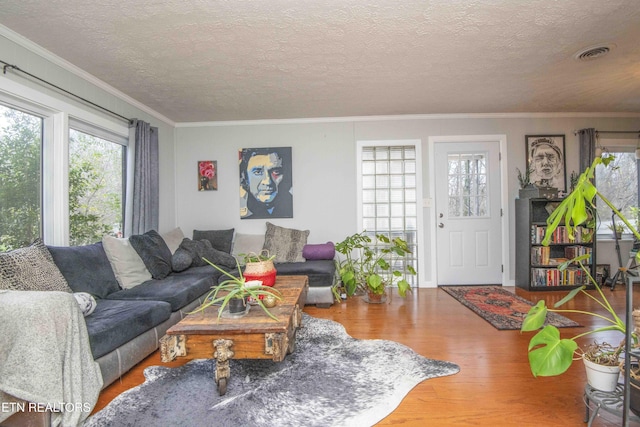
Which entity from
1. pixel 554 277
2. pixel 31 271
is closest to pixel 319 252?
pixel 31 271

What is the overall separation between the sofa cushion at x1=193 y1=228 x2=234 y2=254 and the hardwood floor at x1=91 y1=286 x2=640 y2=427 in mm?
1464

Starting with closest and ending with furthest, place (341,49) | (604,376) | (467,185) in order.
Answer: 1. (604,376)
2. (341,49)
3. (467,185)

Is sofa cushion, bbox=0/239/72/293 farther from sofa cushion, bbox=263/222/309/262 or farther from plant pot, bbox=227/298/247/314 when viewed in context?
sofa cushion, bbox=263/222/309/262

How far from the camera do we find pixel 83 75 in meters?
2.71

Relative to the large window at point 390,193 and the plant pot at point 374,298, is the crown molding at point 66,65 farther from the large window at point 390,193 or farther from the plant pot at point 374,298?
the plant pot at point 374,298

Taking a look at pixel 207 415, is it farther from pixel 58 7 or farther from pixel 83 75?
pixel 83 75

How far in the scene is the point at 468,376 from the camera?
185 centimetres

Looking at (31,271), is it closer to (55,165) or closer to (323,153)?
(55,165)

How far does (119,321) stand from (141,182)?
6.41ft

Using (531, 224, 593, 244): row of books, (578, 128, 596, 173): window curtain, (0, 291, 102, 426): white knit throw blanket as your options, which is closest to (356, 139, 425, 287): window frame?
(531, 224, 593, 244): row of books

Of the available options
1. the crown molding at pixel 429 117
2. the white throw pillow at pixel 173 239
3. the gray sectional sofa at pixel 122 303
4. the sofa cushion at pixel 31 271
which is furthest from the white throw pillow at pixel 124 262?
the crown molding at pixel 429 117

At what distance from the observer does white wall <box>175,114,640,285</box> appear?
13.6ft

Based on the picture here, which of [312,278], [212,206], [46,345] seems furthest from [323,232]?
[46,345]

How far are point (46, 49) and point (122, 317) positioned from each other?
220 cm
